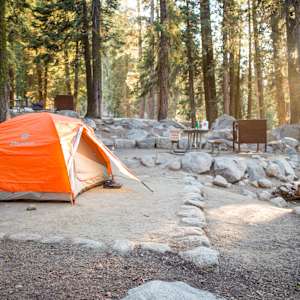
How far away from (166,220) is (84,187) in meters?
2.27

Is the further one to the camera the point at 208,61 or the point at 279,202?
the point at 208,61

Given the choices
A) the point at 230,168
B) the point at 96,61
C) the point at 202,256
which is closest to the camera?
the point at 202,256

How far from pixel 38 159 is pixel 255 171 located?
18.1 ft

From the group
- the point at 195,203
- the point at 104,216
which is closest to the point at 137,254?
the point at 104,216

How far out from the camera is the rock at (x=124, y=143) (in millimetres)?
11875

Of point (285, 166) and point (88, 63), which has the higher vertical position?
point (88, 63)

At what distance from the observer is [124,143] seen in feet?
39.2

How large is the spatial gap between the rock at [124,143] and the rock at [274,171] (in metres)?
4.62

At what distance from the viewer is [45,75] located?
24188 mm

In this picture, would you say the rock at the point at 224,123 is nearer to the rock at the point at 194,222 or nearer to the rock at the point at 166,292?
the rock at the point at 194,222

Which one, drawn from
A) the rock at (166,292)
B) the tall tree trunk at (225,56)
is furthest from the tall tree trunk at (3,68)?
the tall tree trunk at (225,56)

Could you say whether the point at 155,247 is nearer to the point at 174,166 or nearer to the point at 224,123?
the point at 174,166

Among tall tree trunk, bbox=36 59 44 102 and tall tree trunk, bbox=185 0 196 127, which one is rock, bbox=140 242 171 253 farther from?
tall tree trunk, bbox=36 59 44 102

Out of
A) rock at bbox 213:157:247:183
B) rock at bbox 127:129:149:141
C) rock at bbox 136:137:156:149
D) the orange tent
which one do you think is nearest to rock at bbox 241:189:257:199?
rock at bbox 213:157:247:183
